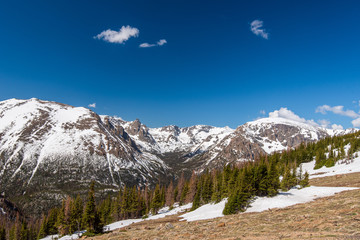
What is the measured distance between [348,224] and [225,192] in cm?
6016

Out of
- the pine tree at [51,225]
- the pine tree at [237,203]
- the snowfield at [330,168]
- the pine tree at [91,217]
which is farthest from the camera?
the pine tree at [51,225]

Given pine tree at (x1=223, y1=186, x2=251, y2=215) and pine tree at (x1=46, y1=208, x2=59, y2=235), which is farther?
pine tree at (x1=46, y1=208, x2=59, y2=235)

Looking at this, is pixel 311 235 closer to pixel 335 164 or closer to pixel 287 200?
pixel 287 200

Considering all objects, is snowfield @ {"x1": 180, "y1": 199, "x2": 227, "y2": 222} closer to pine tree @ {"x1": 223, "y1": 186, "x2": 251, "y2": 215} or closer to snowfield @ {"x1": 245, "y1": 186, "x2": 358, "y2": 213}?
pine tree @ {"x1": 223, "y1": 186, "x2": 251, "y2": 215}

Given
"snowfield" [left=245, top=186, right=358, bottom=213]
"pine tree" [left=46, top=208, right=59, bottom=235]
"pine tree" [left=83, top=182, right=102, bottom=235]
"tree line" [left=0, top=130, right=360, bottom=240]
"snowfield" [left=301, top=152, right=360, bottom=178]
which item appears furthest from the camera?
"pine tree" [left=46, top=208, right=59, bottom=235]

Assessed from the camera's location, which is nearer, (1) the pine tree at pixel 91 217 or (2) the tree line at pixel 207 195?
(1) the pine tree at pixel 91 217

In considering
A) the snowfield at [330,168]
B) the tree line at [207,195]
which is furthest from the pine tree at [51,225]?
the snowfield at [330,168]

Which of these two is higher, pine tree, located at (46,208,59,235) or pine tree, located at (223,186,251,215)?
pine tree, located at (223,186,251,215)

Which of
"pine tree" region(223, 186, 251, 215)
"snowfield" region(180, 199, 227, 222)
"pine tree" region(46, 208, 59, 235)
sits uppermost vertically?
"pine tree" region(223, 186, 251, 215)

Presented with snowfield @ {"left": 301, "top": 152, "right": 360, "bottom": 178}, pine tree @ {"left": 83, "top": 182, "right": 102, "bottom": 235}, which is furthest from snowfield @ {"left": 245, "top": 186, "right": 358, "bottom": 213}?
snowfield @ {"left": 301, "top": 152, "right": 360, "bottom": 178}

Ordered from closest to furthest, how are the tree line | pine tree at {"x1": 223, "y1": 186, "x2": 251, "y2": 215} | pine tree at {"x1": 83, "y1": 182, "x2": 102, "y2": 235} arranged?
pine tree at {"x1": 223, "y1": 186, "x2": 251, "y2": 215}, pine tree at {"x1": 83, "y1": 182, "x2": 102, "y2": 235}, the tree line

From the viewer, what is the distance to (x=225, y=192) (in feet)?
246

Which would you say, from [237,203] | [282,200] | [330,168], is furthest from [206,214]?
[330,168]

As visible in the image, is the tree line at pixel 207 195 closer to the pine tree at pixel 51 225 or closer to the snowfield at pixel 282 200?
the pine tree at pixel 51 225
